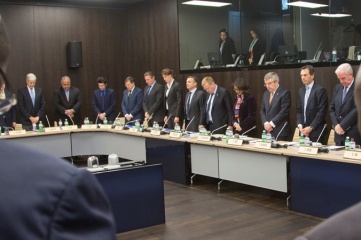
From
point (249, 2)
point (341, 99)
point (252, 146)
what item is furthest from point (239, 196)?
point (249, 2)

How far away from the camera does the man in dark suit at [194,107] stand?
7.50 meters

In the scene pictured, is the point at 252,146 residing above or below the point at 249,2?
below

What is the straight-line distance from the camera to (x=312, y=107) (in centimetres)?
614

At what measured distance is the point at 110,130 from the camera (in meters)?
8.32

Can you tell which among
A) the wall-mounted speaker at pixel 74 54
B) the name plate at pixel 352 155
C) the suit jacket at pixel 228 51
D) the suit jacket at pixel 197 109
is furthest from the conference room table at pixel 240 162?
the wall-mounted speaker at pixel 74 54

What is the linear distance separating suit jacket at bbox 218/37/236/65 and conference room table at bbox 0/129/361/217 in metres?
2.44

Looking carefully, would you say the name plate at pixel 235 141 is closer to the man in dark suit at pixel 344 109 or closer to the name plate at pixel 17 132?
the man in dark suit at pixel 344 109

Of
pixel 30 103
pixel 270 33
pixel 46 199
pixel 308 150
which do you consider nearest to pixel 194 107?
pixel 270 33

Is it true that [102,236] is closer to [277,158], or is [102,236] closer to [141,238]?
[141,238]

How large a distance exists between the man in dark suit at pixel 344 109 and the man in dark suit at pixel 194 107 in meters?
2.19

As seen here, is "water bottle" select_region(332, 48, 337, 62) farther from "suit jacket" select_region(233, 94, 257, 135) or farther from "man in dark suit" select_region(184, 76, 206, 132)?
"man in dark suit" select_region(184, 76, 206, 132)

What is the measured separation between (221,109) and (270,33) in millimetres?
2030

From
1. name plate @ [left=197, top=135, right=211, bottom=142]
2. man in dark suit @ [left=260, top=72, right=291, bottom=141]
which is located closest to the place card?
man in dark suit @ [left=260, top=72, right=291, bottom=141]

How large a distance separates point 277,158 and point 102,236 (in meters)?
4.93
